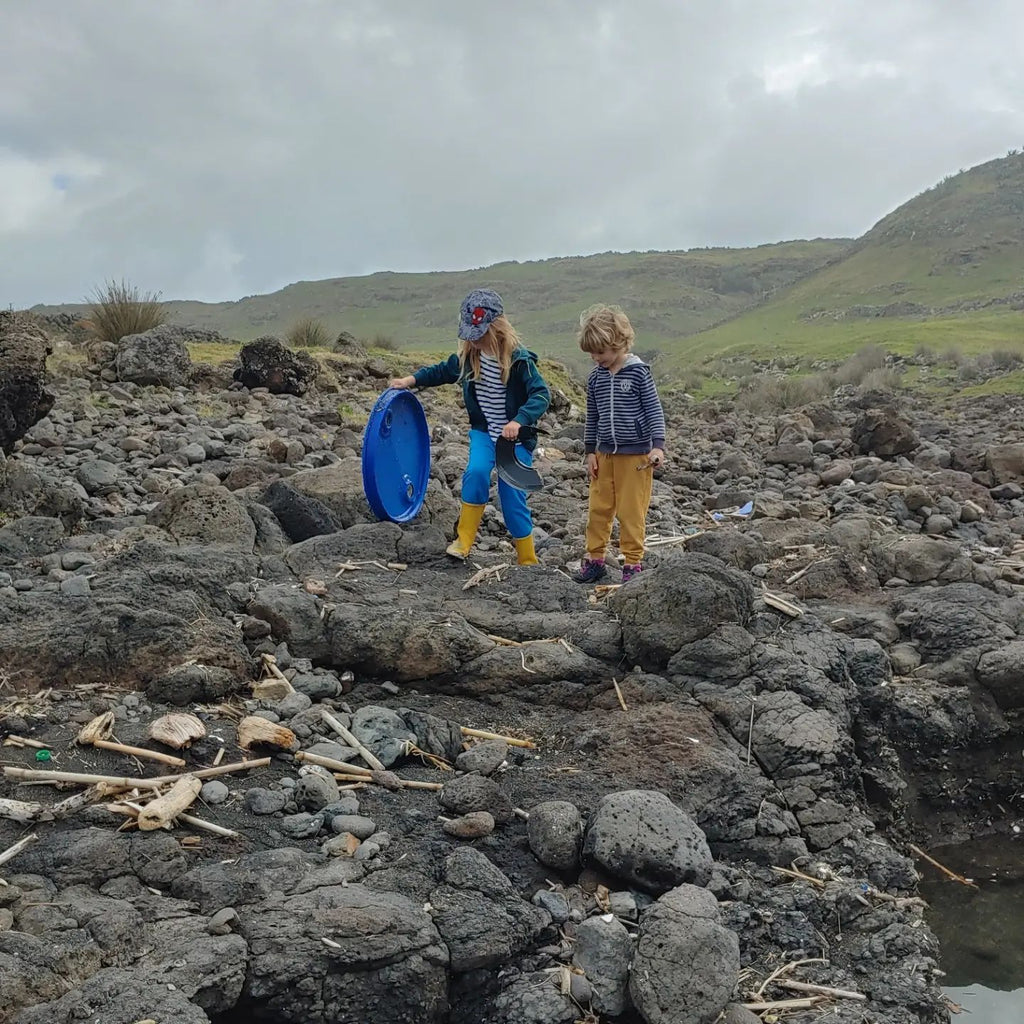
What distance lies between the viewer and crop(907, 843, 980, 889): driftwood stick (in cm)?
475

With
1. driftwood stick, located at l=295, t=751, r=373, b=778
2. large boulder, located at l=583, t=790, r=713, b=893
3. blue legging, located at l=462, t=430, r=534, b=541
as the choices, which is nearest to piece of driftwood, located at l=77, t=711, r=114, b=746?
driftwood stick, located at l=295, t=751, r=373, b=778

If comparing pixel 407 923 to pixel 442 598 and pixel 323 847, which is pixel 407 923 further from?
pixel 442 598

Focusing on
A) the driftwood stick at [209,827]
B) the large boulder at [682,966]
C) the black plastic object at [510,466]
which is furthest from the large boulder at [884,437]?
the driftwood stick at [209,827]

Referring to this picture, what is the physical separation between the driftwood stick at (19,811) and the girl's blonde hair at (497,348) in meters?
4.05

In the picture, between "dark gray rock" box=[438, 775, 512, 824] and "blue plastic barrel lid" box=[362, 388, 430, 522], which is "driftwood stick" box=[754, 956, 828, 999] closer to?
"dark gray rock" box=[438, 775, 512, 824]

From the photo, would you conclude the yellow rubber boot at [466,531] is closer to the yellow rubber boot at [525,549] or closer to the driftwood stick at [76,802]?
the yellow rubber boot at [525,549]

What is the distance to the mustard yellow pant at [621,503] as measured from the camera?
265 inches

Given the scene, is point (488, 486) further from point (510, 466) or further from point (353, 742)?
point (353, 742)

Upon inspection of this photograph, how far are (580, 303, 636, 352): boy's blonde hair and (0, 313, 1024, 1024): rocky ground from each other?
5.11 ft

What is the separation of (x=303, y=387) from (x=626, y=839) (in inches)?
456

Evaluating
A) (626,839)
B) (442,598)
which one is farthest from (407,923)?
(442,598)

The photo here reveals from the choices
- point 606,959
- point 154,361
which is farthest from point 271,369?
point 606,959

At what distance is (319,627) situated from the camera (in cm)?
529

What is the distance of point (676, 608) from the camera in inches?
205
